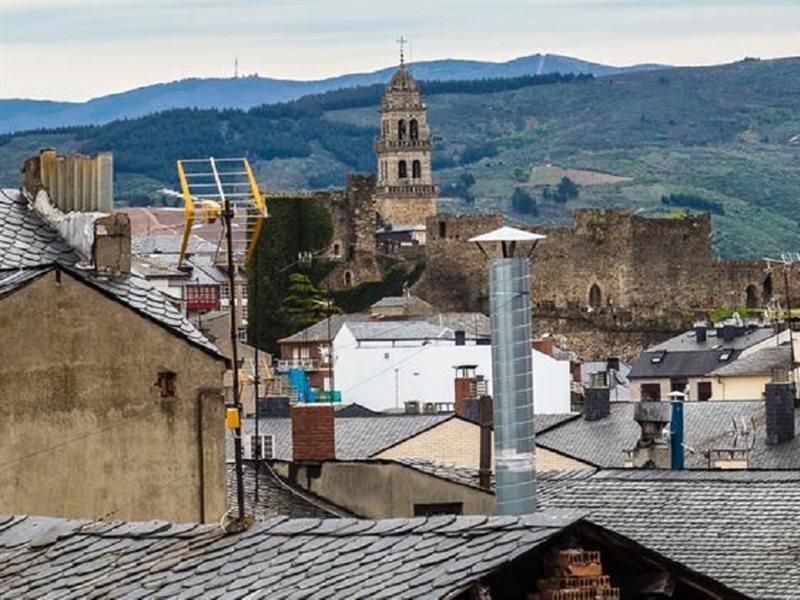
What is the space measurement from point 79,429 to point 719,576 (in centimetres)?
459

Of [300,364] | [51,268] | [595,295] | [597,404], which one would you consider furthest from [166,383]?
[595,295]

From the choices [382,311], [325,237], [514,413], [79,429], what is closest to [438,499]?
[79,429]

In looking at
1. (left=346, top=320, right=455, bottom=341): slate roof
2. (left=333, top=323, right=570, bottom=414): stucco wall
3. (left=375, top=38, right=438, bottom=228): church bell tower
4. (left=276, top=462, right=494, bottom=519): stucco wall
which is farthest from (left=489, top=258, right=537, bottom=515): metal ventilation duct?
(left=375, top=38, right=438, bottom=228): church bell tower

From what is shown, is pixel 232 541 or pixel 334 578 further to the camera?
pixel 232 541

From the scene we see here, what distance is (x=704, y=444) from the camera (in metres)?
52.6

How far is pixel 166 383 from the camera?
22.7 meters

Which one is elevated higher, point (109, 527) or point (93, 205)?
point (93, 205)

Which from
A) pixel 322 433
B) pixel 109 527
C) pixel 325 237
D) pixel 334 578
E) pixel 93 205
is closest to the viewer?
pixel 334 578

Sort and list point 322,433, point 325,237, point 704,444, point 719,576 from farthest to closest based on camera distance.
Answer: point 325,237
point 704,444
point 322,433
point 719,576

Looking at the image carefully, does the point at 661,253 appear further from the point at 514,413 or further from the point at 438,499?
the point at 514,413

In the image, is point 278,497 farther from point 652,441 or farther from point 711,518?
point 711,518

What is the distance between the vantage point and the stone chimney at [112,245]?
75.2 ft

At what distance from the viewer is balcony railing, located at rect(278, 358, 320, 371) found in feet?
321

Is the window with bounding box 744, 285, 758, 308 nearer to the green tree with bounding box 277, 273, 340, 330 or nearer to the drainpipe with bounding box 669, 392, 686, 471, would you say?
the green tree with bounding box 277, 273, 340, 330
